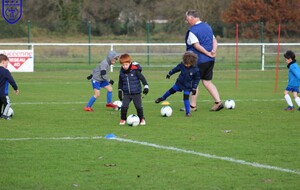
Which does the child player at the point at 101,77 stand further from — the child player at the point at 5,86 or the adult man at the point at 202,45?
the child player at the point at 5,86

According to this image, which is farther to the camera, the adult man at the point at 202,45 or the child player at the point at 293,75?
the child player at the point at 293,75

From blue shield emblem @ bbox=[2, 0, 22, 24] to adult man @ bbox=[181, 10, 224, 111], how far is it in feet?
83.2

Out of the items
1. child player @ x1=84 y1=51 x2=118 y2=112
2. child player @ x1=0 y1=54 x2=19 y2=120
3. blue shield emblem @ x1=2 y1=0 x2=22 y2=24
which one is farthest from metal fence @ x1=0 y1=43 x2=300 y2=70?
→ child player @ x1=0 y1=54 x2=19 y2=120

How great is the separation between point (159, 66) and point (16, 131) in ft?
71.9

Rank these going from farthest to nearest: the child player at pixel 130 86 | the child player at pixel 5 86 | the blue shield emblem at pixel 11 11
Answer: the blue shield emblem at pixel 11 11, the child player at pixel 5 86, the child player at pixel 130 86

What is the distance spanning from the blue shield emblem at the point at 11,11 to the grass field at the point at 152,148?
73.6 feet

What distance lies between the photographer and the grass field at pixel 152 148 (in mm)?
8211

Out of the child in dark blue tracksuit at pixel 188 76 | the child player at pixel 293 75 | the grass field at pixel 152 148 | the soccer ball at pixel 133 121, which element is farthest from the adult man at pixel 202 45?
the soccer ball at pixel 133 121

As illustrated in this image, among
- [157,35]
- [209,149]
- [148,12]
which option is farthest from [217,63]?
[209,149]

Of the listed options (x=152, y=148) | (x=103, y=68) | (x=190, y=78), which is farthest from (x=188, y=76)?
(x=152, y=148)

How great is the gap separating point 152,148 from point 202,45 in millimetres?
5510

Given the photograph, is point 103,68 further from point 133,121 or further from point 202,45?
point 133,121

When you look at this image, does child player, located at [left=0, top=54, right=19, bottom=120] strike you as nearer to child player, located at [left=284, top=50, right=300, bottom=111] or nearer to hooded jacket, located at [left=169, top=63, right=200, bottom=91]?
hooded jacket, located at [left=169, top=63, right=200, bottom=91]

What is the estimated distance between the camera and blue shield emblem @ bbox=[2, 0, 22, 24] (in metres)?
39.4
